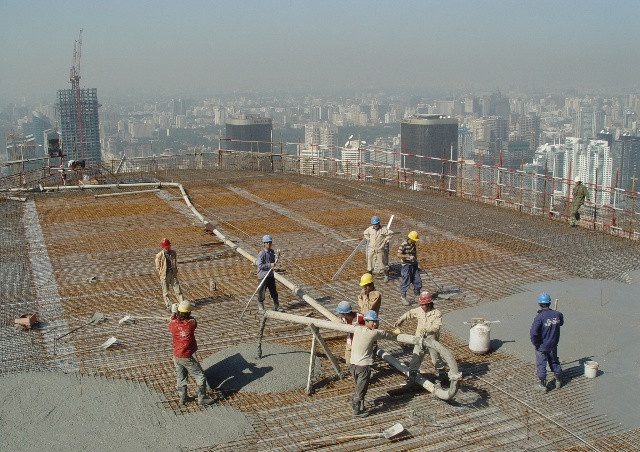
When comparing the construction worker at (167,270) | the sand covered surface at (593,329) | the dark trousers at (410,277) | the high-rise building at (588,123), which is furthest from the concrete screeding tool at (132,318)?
the high-rise building at (588,123)

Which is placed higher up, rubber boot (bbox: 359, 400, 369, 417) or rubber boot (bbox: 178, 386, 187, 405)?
rubber boot (bbox: 178, 386, 187, 405)

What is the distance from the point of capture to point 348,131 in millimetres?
81062

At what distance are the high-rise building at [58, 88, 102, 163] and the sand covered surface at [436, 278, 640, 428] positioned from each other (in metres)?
61.6

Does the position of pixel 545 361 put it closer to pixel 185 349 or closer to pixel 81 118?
pixel 185 349

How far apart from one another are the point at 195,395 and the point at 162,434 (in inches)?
36.9

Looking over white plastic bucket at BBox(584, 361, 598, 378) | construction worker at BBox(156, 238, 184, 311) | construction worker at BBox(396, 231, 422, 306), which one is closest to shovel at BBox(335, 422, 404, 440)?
white plastic bucket at BBox(584, 361, 598, 378)

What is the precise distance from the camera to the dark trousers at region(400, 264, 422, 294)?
11.5 m

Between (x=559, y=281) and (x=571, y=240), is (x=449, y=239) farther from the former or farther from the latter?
(x=559, y=281)

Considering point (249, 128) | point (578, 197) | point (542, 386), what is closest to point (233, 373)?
point (542, 386)

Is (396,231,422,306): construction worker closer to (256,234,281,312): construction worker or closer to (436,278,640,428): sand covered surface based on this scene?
(436,278,640,428): sand covered surface

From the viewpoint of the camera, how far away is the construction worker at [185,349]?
7719 millimetres

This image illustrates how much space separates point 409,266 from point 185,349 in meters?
4.81

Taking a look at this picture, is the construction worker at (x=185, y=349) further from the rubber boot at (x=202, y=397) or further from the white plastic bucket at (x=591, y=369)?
the white plastic bucket at (x=591, y=369)

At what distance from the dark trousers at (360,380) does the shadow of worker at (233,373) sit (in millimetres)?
1496
